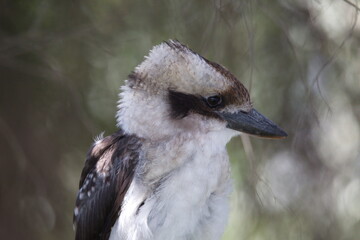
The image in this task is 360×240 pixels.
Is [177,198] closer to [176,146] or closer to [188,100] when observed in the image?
[176,146]

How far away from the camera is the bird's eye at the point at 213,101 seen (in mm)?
2840

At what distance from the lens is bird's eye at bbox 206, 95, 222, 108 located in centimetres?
284

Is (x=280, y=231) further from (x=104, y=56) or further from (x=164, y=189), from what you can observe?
(x=104, y=56)

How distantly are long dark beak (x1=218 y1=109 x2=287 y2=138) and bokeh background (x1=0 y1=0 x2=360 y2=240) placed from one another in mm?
555

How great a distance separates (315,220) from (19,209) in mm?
1734

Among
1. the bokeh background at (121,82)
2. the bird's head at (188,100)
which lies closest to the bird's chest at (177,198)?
the bird's head at (188,100)

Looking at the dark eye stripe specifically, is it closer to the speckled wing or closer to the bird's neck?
the bird's neck

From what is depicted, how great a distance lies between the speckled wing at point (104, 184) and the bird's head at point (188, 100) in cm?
11

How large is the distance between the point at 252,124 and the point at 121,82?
1.64 metres

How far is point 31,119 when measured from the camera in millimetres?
4309

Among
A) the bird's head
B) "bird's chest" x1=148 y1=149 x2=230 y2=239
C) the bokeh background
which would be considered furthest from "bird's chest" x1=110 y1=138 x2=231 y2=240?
the bokeh background

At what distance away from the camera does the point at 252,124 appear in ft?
9.54

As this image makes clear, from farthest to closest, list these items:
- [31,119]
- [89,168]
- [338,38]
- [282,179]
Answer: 1. [31,119]
2. [282,179]
3. [338,38]
4. [89,168]

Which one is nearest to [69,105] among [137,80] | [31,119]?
[31,119]
